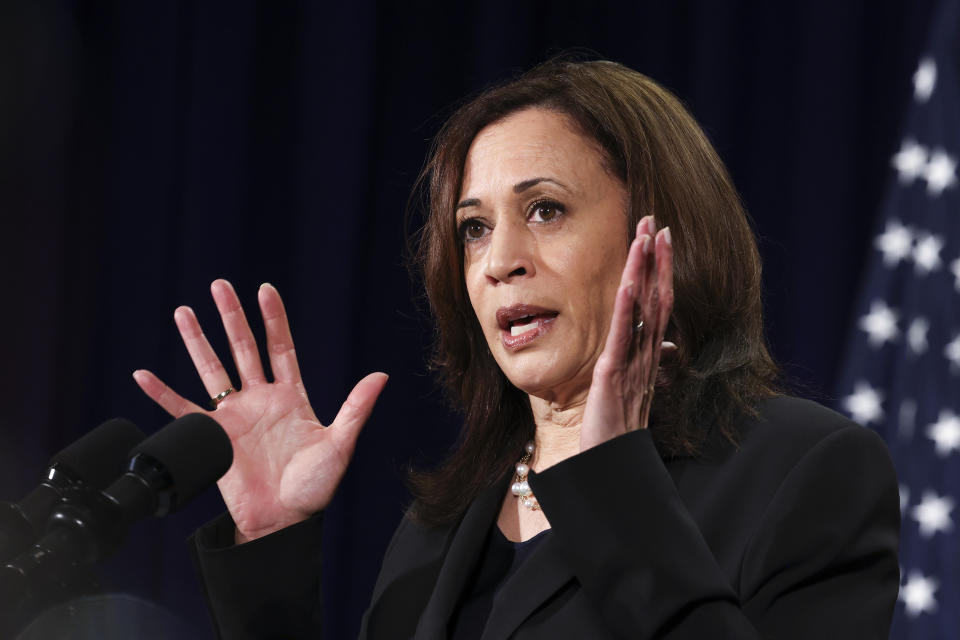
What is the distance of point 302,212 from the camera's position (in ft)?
9.82

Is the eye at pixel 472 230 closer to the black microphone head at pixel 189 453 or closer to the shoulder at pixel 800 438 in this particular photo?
the shoulder at pixel 800 438

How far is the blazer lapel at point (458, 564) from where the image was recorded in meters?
1.40

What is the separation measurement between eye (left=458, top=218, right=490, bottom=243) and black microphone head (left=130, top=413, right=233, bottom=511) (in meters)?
0.67

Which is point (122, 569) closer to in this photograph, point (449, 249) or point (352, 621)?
point (352, 621)

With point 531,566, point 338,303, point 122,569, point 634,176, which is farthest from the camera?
point 338,303

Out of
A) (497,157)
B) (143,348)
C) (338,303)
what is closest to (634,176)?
(497,157)

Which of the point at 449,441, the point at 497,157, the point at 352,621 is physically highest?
the point at 497,157

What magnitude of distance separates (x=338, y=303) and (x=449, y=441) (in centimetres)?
52

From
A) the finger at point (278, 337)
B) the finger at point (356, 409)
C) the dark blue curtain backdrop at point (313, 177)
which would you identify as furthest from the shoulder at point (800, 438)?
the dark blue curtain backdrop at point (313, 177)

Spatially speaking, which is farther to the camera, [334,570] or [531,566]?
[334,570]

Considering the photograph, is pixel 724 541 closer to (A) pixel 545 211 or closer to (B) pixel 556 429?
(B) pixel 556 429

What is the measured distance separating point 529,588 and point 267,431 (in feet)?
1.77

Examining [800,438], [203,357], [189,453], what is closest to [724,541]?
[800,438]

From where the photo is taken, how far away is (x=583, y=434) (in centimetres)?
115
